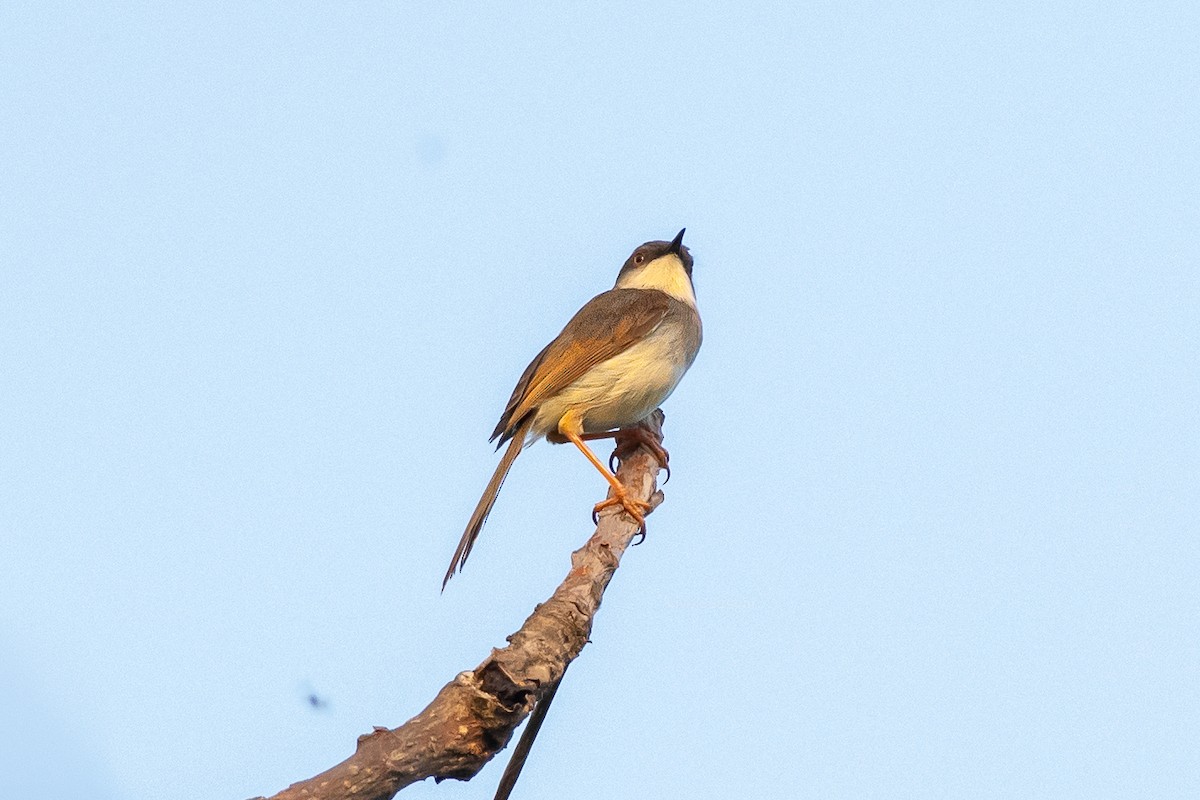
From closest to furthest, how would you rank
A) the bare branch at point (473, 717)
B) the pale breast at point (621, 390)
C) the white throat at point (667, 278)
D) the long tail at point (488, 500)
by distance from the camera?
1. the bare branch at point (473, 717)
2. the long tail at point (488, 500)
3. the pale breast at point (621, 390)
4. the white throat at point (667, 278)

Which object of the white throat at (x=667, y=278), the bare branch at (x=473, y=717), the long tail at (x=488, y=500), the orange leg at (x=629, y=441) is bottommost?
the bare branch at (x=473, y=717)

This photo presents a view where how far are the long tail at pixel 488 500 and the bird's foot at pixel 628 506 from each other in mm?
577

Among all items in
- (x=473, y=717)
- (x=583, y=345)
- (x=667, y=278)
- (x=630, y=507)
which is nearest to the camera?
(x=473, y=717)

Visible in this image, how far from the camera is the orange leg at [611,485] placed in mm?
7195

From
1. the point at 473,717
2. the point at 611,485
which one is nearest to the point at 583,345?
the point at 611,485

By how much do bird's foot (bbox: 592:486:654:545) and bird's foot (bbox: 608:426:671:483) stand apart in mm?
779

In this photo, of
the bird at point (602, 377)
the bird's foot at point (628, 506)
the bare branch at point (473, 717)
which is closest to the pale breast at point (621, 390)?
the bird at point (602, 377)

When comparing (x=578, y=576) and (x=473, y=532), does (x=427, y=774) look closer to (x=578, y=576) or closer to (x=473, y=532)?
(x=578, y=576)

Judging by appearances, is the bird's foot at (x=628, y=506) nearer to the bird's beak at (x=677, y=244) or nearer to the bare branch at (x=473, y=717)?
the bare branch at (x=473, y=717)

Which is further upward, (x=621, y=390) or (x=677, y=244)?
(x=677, y=244)

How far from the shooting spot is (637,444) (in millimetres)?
8578

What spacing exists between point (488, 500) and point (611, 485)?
71 cm

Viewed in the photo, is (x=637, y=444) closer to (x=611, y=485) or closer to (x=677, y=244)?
(x=611, y=485)

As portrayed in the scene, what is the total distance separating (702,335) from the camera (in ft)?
30.7
